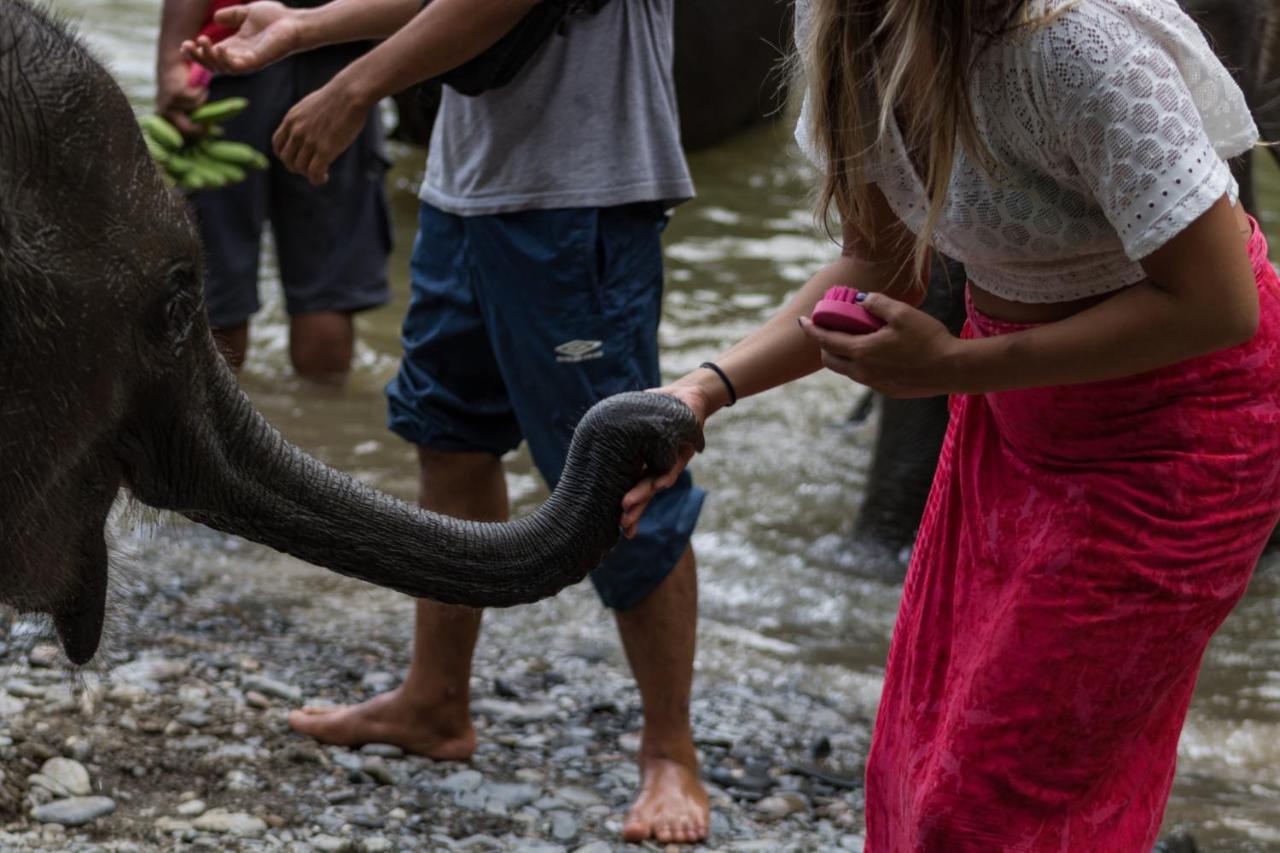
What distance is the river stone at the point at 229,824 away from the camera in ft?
10.8

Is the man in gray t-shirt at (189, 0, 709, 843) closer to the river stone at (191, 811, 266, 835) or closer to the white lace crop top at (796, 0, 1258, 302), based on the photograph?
the river stone at (191, 811, 266, 835)

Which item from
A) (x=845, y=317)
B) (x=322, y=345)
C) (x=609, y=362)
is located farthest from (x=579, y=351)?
(x=322, y=345)

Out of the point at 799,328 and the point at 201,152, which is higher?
the point at 799,328

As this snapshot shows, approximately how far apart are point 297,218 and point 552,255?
275 centimetres

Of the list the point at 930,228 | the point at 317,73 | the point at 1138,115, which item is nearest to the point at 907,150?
the point at 930,228

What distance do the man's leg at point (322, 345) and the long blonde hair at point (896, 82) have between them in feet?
12.4

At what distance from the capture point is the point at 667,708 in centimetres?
358

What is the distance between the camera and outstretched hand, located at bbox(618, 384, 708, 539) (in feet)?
7.87

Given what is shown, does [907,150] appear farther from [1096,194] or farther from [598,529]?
[598,529]

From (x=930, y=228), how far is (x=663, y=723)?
1558 mm

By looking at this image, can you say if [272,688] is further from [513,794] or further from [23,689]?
[513,794]

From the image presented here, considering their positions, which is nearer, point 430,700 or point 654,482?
point 654,482

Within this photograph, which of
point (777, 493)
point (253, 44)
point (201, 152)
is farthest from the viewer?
point (777, 493)

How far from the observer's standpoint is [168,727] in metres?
3.67
